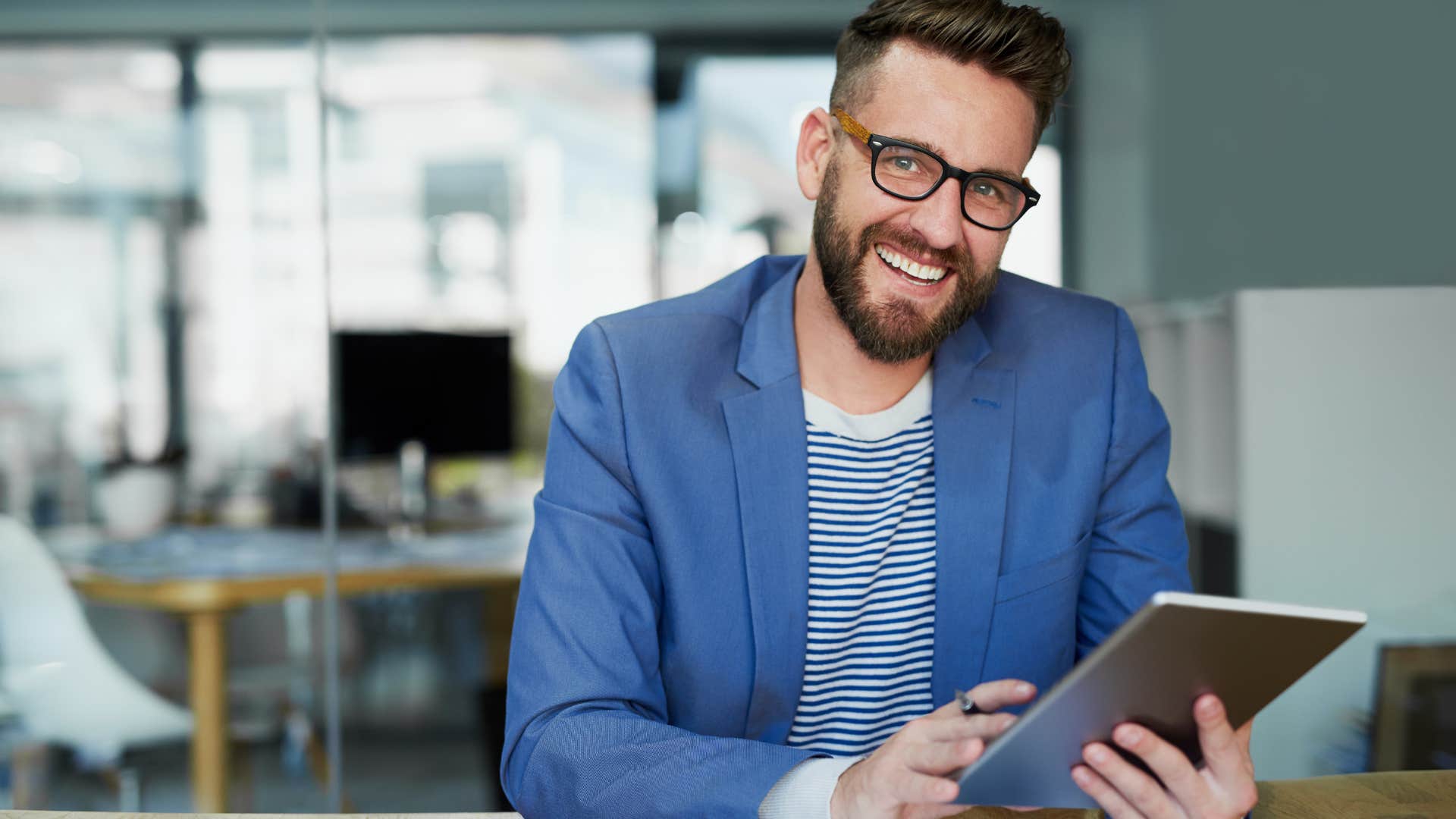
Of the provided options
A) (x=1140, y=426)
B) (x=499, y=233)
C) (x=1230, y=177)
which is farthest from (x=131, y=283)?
(x=1230, y=177)

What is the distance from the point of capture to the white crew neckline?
4.67ft

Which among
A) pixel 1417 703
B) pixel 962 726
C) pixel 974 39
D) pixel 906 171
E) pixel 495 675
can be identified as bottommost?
pixel 495 675

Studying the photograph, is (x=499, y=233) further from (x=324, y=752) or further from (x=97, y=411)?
(x=324, y=752)

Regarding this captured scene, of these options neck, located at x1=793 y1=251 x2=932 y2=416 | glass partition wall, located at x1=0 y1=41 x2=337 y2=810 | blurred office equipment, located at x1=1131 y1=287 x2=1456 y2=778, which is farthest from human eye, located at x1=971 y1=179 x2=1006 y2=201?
glass partition wall, located at x1=0 y1=41 x2=337 y2=810

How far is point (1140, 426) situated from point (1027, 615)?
0.28 meters

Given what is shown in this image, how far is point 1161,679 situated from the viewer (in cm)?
86

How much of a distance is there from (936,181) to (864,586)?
0.46m

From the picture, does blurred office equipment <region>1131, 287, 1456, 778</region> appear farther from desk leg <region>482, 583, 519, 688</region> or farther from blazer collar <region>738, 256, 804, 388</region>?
desk leg <region>482, 583, 519, 688</region>

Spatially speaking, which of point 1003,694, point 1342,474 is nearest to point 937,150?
point 1003,694

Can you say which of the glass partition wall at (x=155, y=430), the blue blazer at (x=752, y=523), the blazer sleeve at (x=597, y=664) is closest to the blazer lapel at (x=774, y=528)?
the blue blazer at (x=752, y=523)

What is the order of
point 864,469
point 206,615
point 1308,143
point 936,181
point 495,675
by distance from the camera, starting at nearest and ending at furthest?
1. point 936,181
2. point 864,469
3. point 1308,143
4. point 206,615
5. point 495,675

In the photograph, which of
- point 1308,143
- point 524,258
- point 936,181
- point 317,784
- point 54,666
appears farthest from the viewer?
point 524,258

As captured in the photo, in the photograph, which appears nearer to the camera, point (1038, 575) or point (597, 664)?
point (597, 664)

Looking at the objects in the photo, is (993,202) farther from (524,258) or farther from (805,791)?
(524,258)
